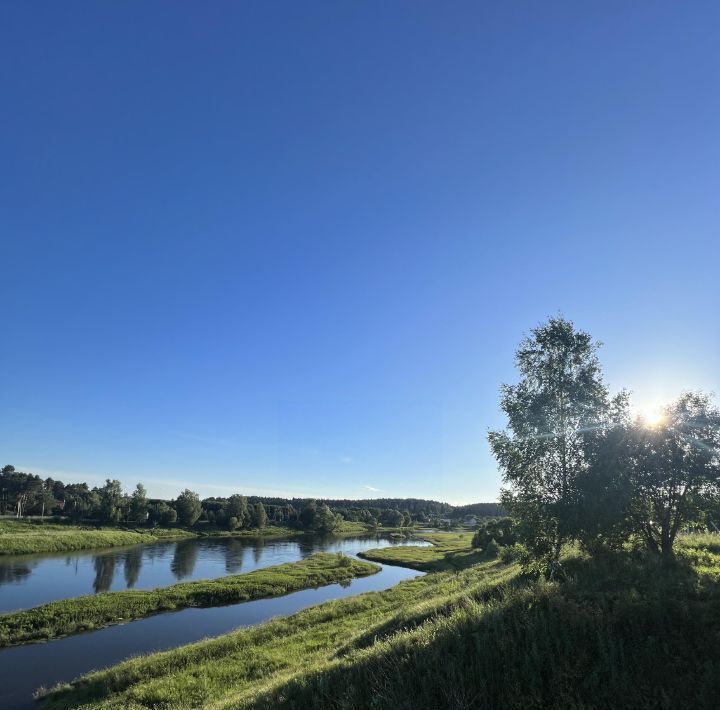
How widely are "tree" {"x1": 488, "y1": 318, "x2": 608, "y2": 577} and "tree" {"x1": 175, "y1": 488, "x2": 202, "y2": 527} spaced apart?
135663 millimetres

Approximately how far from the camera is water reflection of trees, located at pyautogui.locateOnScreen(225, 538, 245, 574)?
7000 cm

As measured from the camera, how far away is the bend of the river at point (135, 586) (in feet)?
93.1

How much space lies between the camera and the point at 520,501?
21.6 metres

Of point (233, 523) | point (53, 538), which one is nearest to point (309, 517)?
point (233, 523)

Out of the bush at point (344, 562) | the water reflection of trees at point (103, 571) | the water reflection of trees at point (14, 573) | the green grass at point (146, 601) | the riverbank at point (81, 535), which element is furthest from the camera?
the riverbank at point (81, 535)

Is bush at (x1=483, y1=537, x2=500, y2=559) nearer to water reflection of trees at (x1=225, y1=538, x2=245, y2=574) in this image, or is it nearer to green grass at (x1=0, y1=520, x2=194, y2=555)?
water reflection of trees at (x1=225, y1=538, x2=245, y2=574)

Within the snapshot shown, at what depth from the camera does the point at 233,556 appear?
8456 cm

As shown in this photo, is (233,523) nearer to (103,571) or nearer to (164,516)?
(164,516)

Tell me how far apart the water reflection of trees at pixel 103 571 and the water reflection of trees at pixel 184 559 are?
823 centimetres

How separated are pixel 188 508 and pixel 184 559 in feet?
212

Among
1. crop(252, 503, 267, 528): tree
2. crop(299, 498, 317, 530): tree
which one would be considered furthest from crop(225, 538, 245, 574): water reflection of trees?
crop(299, 498, 317, 530): tree

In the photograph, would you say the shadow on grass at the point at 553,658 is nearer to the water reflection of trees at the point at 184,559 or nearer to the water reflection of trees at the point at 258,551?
the water reflection of trees at the point at 184,559

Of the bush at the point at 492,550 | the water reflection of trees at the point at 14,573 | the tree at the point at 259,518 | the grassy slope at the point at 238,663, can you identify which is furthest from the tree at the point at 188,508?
the grassy slope at the point at 238,663

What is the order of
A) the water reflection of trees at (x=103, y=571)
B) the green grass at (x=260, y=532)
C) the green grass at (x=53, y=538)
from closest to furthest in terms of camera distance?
the water reflection of trees at (x=103, y=571)
the green grass at (x=53, y=538)
the green grass at (x=260, y=532)
